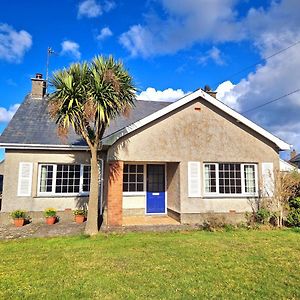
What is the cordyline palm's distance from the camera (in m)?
9.88

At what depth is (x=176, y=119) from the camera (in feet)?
42.2

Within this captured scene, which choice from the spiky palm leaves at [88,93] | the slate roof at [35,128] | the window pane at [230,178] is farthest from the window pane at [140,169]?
the spiky palm leaves at [88,93]

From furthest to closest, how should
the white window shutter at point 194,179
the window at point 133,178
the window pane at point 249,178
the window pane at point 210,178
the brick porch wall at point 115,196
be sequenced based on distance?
the window at point 133,178, the window pane at point 249,178, the window pane at point 210,178, the white window shutter at point 194,179, the brick porch wall at point 115,196

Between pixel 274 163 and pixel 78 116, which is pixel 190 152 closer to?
pixel 274 163

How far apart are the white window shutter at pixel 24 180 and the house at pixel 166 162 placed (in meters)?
0.05

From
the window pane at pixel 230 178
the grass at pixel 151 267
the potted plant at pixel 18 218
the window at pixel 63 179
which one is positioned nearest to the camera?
the grass at pixel 151 267

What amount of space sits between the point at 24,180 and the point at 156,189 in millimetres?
6943

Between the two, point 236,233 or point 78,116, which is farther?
point 236,233

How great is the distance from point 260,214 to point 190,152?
4461 millimetres

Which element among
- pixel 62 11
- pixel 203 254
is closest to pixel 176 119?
pixel 203 254

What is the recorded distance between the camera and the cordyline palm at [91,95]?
389 inches

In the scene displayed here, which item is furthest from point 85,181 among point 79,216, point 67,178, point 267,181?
point 267,181

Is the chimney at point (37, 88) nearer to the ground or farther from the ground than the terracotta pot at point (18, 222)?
farther from the ground

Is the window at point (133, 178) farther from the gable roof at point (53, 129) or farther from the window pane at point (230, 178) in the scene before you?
the window pane at point (230, 178)
